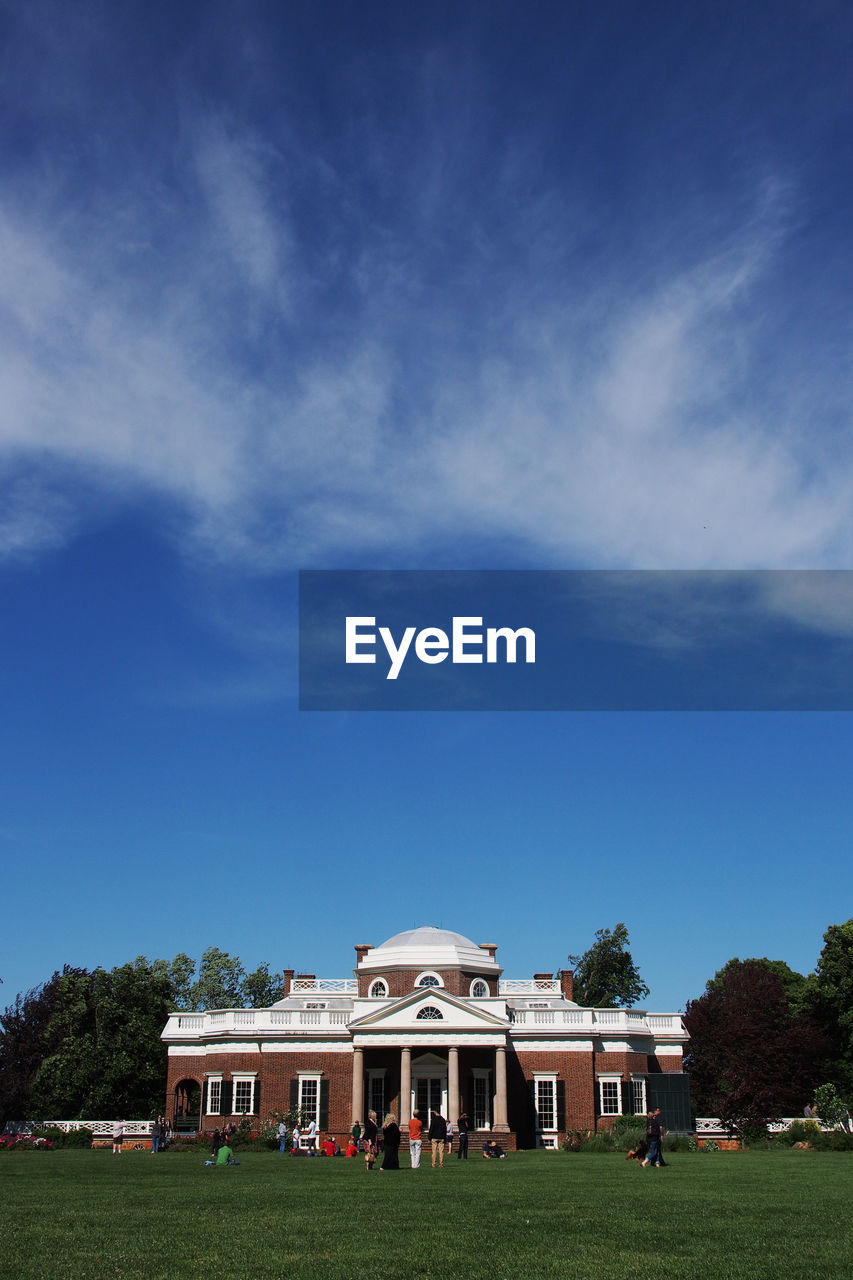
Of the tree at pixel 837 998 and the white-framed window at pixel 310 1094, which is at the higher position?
the tree at pixel 837 998

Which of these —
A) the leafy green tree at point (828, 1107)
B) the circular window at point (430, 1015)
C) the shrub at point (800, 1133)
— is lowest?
the shrub at point (800, 1133)

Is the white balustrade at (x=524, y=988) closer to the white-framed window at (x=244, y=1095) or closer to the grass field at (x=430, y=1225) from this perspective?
the white-framed window at (x=244, y=1095)

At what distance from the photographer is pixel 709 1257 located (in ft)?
40.2

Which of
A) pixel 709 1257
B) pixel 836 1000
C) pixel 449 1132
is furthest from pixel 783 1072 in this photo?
pixel 709 1257

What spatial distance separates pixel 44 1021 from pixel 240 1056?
Answer: 17.6m

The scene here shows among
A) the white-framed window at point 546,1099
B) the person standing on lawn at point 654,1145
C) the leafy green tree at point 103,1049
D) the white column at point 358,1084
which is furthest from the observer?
the leafy green tree at point 103,1049

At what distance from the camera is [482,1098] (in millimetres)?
51125

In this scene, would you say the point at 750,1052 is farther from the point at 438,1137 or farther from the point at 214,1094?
the point at 438,1137

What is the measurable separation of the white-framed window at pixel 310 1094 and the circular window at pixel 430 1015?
5811 millimetres

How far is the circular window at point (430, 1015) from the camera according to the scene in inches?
1962

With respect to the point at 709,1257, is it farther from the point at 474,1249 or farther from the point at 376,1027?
the point at 376,1027

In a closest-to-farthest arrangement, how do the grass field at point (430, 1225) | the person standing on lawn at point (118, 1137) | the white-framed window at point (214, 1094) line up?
the grass field at point (430, 1225)
the person standing on lawn at point (118, 1137)
the white-framed window at point (214, 1094)

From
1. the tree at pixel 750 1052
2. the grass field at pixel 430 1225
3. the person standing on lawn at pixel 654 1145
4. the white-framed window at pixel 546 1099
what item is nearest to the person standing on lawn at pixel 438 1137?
the grass field at pixel 430 1225

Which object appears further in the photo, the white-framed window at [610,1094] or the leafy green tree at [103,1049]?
the leafy green tree at [103,1049]
